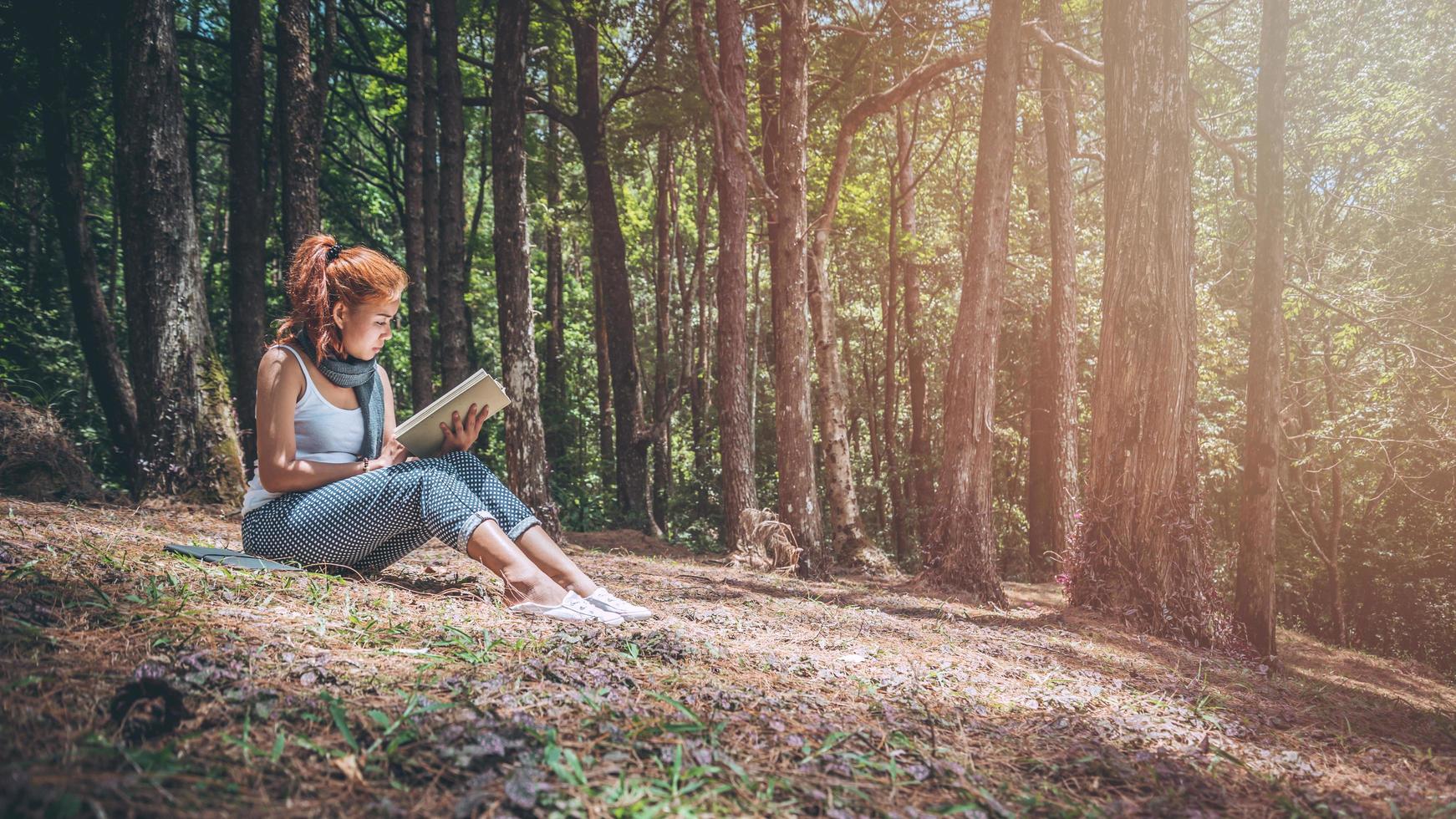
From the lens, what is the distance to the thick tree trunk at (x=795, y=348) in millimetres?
8273

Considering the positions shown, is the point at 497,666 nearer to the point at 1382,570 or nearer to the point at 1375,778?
the point at 1375,778

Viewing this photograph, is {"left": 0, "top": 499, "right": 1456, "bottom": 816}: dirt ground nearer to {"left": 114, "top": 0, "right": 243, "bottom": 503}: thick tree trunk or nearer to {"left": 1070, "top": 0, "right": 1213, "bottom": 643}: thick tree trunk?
{"left": 1070, "top": 0, "right": 1213, "bottom": 643}: thick tree trunk

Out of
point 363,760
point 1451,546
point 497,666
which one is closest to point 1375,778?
point 497,666

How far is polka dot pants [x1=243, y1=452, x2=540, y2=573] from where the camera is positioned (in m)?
3.32

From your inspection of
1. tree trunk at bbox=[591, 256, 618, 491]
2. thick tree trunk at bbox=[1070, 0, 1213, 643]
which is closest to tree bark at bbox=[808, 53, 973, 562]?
thick tree trunk at bbox=[1070, 0, 1213, 643]

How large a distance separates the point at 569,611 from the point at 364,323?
1.63m

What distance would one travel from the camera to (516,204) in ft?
24.8

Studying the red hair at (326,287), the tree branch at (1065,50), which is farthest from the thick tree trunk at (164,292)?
the tree branch at (1065,50)

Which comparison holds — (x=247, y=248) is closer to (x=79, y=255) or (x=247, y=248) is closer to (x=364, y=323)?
(x=79, y=255)

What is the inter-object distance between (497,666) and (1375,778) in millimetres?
2983

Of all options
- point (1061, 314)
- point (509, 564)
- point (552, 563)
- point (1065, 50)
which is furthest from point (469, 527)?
point (1061, 314)

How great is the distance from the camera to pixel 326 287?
334cm

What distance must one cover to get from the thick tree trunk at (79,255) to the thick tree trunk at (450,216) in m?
3.85

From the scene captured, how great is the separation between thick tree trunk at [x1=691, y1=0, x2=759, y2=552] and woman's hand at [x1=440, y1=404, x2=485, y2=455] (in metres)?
5.17
